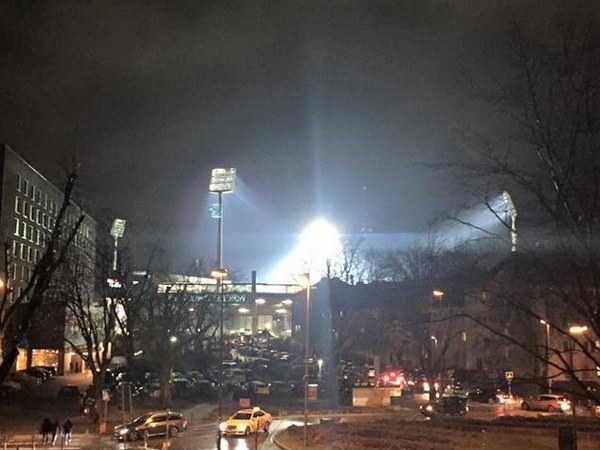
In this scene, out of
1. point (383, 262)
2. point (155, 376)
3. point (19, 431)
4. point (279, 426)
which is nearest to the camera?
point (19, 431)

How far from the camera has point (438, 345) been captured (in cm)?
6000

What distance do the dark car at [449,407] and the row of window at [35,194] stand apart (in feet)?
192

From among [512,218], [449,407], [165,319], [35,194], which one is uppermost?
[35,194]

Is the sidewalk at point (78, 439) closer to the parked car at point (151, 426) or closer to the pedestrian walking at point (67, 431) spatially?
the pedestrian walking at point (67, 431)

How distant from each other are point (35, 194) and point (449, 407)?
63.5m

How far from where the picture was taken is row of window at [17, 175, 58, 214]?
88312mm

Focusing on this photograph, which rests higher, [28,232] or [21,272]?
[28,232]

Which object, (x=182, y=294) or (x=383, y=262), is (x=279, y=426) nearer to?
(x=182, y=294)

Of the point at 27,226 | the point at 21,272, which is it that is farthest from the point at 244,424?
the point at 27,226

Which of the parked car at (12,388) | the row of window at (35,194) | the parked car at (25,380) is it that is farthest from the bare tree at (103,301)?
the row of window at (35,194)

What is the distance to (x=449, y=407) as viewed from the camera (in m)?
49.6

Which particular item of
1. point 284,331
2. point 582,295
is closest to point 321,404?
point 582,295

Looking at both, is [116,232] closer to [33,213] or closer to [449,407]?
[449,407]

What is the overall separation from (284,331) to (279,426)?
11611 cm
